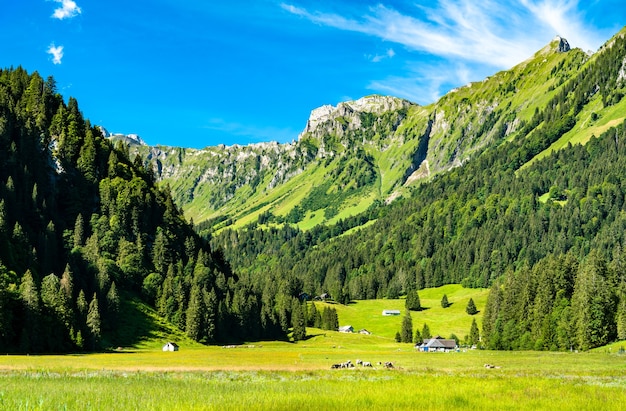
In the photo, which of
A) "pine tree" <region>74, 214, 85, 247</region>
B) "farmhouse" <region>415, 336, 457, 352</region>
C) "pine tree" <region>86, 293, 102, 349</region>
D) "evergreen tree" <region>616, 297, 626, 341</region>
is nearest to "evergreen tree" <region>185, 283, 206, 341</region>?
"pine tree" <region>86, 293, 102, 349</region>

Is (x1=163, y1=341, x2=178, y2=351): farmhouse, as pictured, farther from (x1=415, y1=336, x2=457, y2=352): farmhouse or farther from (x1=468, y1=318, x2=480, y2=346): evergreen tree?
(x1=468, y1=318, x2=480, y2=346): evergreen tree

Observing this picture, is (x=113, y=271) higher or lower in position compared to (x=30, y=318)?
higher

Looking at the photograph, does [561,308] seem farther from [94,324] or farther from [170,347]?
[94,324]

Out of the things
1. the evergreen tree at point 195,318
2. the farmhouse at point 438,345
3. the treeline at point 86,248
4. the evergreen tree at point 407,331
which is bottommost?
the farmhouse at point 438,345

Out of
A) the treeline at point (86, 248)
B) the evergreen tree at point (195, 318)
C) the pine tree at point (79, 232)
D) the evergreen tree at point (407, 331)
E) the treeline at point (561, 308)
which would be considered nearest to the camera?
the treeline at point (86, 248)

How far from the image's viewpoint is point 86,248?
148m

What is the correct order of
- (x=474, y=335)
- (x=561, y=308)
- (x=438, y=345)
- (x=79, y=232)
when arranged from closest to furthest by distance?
(x=561, y=308) → (x=438, y=345) → (x=79, y=232) → (x=474, y=335)

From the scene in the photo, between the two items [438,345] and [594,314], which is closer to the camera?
[594,314]

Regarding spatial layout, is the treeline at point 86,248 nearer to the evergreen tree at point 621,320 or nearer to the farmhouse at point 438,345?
the farmhouse at point 438,345

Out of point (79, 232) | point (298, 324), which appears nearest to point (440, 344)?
point (298, 324)

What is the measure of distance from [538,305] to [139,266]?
111075 millimetres

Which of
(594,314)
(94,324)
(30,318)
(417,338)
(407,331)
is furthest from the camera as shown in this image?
(407,331)

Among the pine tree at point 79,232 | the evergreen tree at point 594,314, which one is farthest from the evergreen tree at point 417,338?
the pine tree at point 79,232

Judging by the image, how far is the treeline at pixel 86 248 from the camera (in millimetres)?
106812
